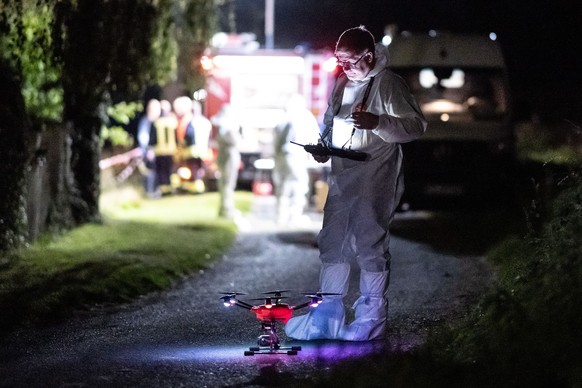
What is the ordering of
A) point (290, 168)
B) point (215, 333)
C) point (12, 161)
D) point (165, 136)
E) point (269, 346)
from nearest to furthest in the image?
point (269, 346) → point (215, 333) → point (12, 161) → point (290, 168) → point (165, 136)

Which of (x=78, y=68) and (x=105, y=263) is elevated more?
(x=78, y=68)

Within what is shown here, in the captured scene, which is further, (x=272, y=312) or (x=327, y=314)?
(x=327, y=314)

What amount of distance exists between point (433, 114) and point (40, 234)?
24.8 feet

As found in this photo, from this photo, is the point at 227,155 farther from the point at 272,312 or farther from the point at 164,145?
the point at 272,312

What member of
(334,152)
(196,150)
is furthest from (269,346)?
(196,150)

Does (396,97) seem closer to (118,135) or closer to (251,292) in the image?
(251,292)

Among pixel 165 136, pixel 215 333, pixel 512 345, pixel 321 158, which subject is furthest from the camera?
pixel 165 136

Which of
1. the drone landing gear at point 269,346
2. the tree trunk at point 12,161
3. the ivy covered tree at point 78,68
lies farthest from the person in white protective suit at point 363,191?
the ivy covered tree at point 78,68

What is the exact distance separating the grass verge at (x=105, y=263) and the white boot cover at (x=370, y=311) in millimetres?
2965

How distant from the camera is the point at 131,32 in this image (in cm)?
1385

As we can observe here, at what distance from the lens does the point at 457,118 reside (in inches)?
724

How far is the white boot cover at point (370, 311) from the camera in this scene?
7.76m

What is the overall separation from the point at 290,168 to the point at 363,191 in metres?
9.74

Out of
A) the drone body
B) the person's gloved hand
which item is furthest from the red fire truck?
the drone body
